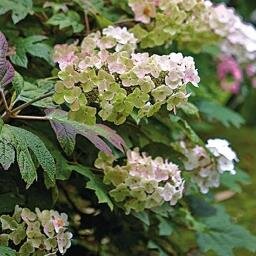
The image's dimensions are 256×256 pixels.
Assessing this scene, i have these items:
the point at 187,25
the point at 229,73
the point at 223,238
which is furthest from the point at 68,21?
the point at 229,73

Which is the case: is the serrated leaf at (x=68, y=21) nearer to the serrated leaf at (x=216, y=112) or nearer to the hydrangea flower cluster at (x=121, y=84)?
the hydrangea flower cluster at (x=121, y=84)

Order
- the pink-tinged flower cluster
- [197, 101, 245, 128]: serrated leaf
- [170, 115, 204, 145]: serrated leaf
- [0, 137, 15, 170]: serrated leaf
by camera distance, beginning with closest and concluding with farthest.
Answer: [0, 137, 15, 170]: serrated leaf, [170, 115, 204, 145]: serrated leaf, [197, 101, 245, 128]: serrated leaf, the pink-tinged flower cluster

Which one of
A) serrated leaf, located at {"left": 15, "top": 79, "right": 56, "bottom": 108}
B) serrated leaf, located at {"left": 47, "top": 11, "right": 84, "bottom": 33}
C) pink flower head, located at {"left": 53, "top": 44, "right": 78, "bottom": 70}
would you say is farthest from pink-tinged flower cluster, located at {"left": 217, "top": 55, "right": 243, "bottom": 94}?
serrated leaf, located at {"left": 15, "top": 79, "right": 56, "bottom": 108}

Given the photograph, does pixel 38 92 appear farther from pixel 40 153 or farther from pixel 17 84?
pixel 40 153

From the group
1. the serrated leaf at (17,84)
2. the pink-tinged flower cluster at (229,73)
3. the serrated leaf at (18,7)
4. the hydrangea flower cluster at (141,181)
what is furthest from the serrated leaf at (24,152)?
the pink-tinged flower cluster at (229,73)

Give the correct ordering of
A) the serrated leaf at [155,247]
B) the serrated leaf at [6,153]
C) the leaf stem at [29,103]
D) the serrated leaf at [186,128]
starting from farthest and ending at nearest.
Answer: the serrated leaf at [155,247], the serrated leaf at [186,128], the leaf stem at [29,103], the serrated leaf at [6,153]

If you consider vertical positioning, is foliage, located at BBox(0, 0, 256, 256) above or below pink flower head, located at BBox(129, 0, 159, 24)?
below

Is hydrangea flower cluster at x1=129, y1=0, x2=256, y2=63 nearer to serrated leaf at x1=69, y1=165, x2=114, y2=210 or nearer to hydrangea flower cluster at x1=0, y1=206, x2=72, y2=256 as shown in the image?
serrated leaf at x1=69, y1=165, x2=114, y2=210
